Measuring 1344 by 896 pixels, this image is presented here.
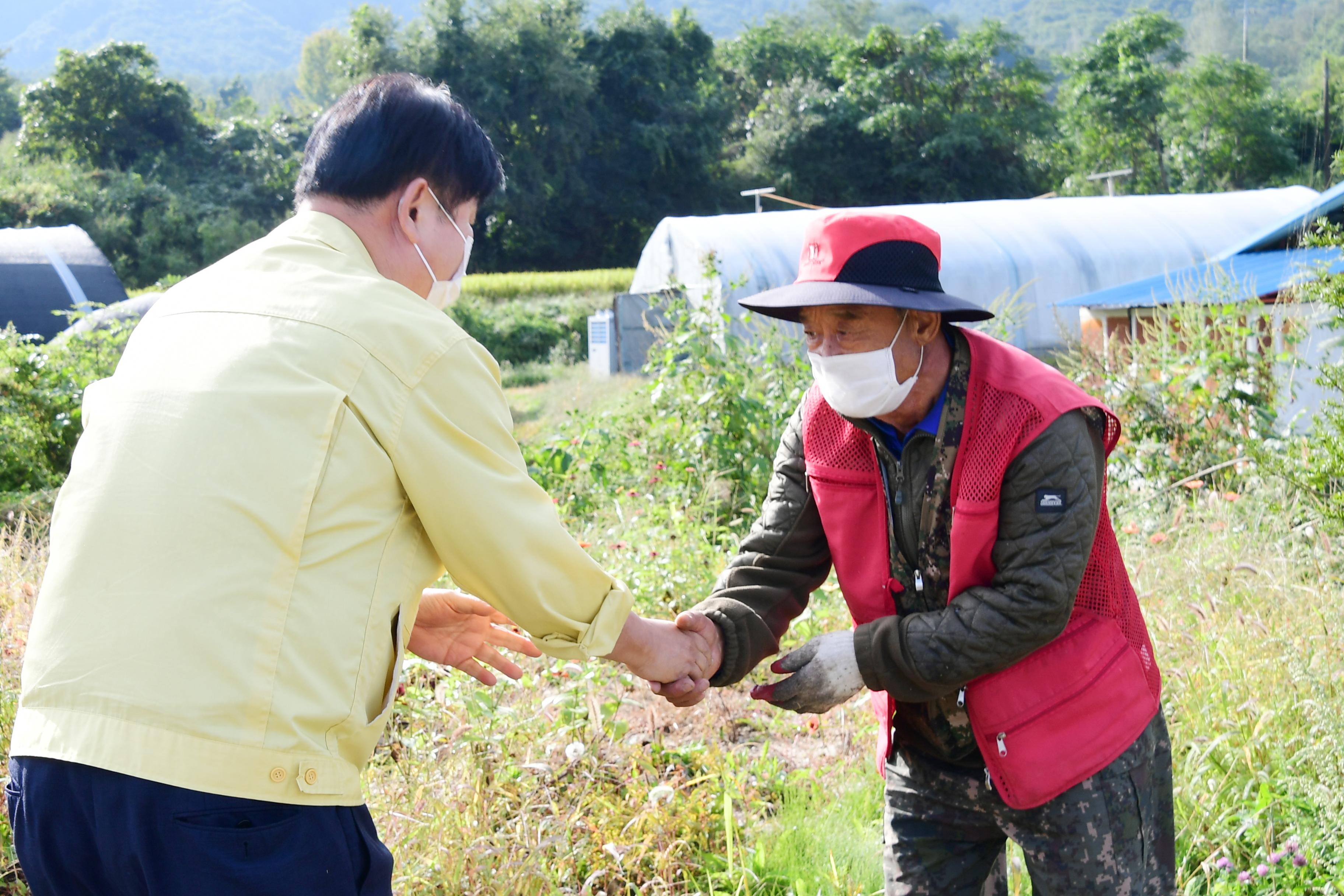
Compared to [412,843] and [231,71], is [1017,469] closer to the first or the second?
[412,843]

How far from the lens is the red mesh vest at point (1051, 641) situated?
2.01 metres

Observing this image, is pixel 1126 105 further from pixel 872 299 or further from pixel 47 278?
pixel 872 299

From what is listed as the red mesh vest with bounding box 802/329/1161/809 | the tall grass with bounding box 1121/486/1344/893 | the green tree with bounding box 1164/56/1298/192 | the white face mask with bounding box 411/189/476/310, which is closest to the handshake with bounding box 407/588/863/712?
the red mesh vest with bounding box 802/329/1161/809

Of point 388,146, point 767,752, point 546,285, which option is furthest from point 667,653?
point 546,285

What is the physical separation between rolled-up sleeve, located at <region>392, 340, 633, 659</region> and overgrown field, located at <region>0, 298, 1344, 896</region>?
0.93m

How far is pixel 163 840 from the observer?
1472 mm

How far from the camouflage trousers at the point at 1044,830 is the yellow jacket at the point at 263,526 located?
42.9 inches

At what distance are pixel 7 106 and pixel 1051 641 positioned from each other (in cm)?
5981

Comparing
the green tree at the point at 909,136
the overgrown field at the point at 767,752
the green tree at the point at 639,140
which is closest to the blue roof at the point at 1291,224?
the overgrown field at the point at 767,752

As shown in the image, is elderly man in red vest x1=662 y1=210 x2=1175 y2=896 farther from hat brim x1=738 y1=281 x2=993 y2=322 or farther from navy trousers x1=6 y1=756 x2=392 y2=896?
navy trousers x1=6 y1=756 x2=392 y2=896

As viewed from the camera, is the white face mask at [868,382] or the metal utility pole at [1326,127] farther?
the metal utility pole at [1326,127]

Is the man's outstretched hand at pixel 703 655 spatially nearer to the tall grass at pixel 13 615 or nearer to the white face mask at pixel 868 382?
the white face mask at pixel 868 382

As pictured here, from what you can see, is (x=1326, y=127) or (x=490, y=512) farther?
(x=1326, y=127)

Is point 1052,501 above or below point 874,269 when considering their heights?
below
